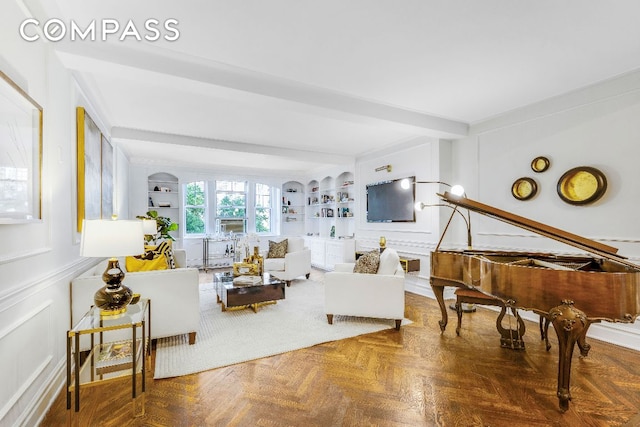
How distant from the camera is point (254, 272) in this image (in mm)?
4254

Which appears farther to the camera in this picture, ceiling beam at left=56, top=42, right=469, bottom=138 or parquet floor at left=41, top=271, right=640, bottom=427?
ceiling beam at left=56, top=42, right=469, bottom=138

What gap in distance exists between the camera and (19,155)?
1.68 m

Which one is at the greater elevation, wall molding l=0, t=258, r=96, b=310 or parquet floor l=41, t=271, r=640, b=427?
wall molding l=0, t=258, r=96, b=310

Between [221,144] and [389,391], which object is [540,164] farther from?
[221,144]

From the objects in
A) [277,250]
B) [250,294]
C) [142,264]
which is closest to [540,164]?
[250,294]

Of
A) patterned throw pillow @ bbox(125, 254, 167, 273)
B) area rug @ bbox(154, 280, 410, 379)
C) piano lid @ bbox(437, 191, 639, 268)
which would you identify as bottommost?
area rug @ bbox(154, 280, 410, 379)

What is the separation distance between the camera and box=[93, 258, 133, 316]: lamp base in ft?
6.87

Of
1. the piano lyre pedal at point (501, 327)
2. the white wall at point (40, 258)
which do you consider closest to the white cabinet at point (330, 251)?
the piano lyre pedal at point (501, 327)

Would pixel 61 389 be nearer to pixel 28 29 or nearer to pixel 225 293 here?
pixel 225 293

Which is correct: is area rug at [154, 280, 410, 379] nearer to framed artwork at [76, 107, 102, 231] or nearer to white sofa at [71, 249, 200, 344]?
white sofa at [71, 249, 200, 344]

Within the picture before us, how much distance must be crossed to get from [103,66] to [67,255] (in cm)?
153

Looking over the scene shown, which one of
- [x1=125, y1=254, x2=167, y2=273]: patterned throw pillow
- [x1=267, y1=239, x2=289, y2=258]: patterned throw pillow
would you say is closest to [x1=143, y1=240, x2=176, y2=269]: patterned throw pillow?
[x1=125, y1=254, x2=167, y2=273]: patterned throw pillow

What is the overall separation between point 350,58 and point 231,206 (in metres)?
6.06

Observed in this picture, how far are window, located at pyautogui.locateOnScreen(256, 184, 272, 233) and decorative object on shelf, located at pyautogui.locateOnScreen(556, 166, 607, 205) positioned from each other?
258 inches
